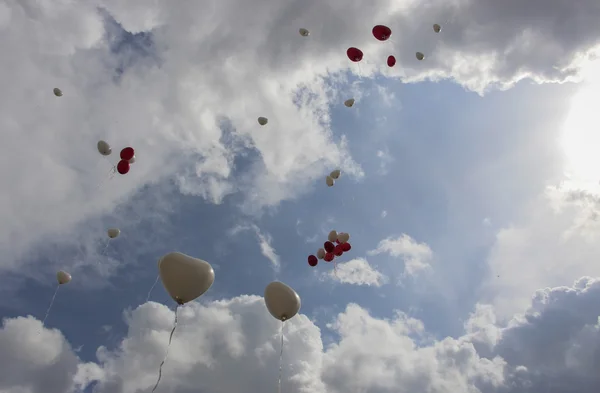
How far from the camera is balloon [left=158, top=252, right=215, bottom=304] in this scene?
1220 centimetres

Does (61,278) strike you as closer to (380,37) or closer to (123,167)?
(123,167)

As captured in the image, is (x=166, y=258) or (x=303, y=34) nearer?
(x=166, y=258)

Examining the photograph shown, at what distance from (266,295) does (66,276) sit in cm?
924

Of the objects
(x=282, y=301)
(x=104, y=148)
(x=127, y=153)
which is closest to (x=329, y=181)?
(x=282, y=301)

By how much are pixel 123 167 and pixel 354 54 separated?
379 inches

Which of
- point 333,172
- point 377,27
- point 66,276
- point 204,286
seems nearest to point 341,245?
point 333,172

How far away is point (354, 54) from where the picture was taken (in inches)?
599

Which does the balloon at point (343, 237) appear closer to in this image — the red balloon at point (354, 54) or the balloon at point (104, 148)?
the red balloon at point (354, 54)

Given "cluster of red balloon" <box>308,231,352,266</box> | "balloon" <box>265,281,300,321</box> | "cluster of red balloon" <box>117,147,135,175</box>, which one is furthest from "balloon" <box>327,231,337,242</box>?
"cluster of red balloon" <box>117,147,135,175</box>

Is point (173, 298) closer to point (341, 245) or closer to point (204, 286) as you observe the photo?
point (204, 286)

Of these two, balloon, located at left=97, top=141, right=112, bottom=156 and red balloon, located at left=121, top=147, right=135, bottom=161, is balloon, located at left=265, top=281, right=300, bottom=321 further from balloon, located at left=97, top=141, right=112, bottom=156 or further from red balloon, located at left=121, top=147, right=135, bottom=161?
balloon, located at left=97, top=141, right=112, bottom=156

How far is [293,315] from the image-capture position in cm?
1343

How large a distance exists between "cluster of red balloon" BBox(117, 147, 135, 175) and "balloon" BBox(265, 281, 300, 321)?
22.1 ft

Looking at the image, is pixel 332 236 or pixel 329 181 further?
pixel 329 181
